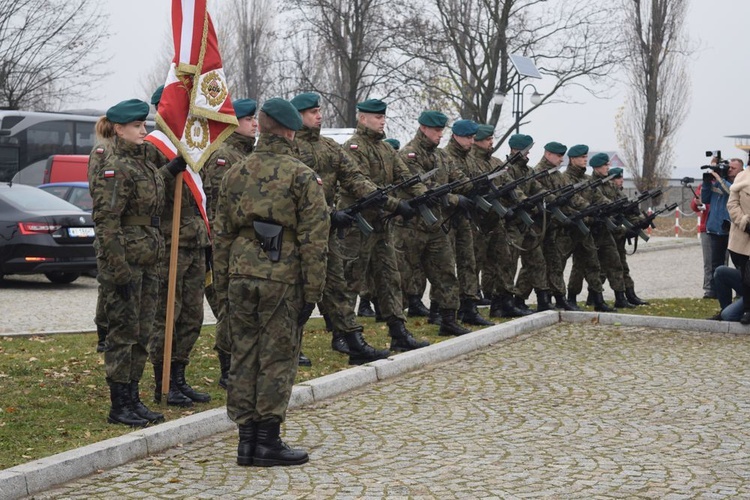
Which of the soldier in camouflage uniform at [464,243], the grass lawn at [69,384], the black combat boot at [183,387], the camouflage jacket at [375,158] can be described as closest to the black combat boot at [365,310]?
the grass lawn at [69,384]

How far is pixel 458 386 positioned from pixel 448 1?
1121 inches

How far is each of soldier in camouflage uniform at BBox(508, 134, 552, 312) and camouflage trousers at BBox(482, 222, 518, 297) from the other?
169 millimetres

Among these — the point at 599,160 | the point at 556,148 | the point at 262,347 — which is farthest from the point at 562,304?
the point at 262,347

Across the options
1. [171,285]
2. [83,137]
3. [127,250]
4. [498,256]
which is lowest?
[498,256]

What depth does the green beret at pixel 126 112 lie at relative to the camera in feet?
24.0

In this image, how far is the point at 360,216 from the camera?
948 centimetres

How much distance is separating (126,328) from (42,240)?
1033 cm

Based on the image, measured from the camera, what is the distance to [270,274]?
21.2ft

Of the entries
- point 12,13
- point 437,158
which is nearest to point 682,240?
Result: point 12,13

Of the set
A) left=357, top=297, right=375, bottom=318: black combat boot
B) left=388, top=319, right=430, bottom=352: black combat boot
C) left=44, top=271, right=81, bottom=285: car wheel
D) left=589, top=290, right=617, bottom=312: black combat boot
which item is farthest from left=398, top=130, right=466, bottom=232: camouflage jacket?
left=44, top=271, right=81, bottom=285: car wheel

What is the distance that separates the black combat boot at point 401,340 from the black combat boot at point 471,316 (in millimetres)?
1910

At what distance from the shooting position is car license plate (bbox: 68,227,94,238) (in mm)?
17266

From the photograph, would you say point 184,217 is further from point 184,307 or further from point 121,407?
point 121,407

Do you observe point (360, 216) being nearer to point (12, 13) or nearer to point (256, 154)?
point (256, 154)
